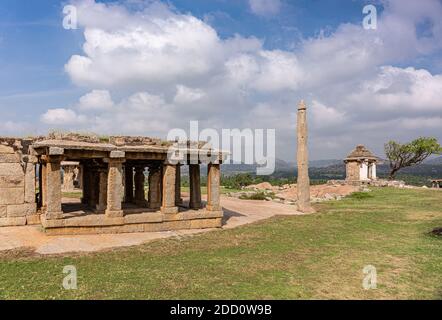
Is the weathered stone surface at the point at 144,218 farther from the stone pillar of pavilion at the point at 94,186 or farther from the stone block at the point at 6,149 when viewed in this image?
the stone block at the point at 6,149

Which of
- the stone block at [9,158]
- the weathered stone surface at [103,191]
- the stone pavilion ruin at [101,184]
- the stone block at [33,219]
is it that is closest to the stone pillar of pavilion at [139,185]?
the stone pavilion ruin at [101,184]

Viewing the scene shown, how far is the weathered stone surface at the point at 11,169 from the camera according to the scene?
14094 millimetres

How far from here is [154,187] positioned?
658 inches

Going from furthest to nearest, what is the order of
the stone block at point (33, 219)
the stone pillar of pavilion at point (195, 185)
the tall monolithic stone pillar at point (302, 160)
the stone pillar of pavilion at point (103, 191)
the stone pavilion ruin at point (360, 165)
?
the stone pavilion ruin at point (360, 165) < the tall monolithic stone pillar at point (302, 160) < the stone pillar of pavilion at point (195, 185) < the stone pillar of pavilion at point (103, 191) < the stone block at point (33, 219)

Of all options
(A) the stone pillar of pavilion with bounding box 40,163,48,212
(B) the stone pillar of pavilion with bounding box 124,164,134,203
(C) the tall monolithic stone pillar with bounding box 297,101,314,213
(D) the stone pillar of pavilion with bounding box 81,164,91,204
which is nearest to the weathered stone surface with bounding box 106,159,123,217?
(A) the stone pillar of pavilion with bounding box 40,163,48,212

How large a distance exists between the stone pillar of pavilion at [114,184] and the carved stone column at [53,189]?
1.68m

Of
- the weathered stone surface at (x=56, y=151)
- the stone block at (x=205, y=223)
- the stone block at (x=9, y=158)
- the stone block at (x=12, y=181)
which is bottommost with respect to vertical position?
the stone block at (x=205, y=223)

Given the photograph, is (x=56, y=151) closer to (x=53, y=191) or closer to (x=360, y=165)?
(x=53, y=191)

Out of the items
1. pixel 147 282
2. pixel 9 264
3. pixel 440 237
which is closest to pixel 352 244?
pixel 440 237

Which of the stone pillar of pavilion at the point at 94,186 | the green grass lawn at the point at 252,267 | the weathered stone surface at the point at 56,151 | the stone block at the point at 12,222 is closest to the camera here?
the green grass lawn at the point at 252,267

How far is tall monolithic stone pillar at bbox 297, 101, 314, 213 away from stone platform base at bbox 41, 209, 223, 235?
8104 millimetres

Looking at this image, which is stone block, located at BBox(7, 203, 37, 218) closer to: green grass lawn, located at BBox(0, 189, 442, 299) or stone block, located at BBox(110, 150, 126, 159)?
stone block, located at BBox(110, 150, 126, 159)

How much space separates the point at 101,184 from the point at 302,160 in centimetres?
1187

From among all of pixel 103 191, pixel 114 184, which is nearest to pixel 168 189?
pixel 114 184
